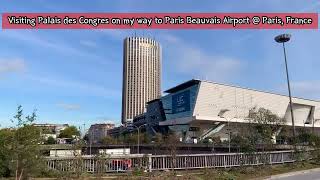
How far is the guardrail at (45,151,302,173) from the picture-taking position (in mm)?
17719

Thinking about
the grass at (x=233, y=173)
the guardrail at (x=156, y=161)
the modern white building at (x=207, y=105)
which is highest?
the modern white building at (x=207, y=105)

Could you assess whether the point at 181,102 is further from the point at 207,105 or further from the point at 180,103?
the point at 207,105

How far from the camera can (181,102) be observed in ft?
483

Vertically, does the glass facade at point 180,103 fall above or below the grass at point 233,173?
above

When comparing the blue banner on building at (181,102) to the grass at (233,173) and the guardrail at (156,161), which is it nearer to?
the grass at (233,173)

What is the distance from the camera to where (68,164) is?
1669 cm

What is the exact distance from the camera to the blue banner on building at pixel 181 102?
472 ft

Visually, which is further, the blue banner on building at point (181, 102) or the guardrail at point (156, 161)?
the blue banner on building at point (181, 102)

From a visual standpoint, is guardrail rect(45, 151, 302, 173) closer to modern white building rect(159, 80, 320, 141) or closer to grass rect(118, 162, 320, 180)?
grass rect(118, 162, 320, 180)

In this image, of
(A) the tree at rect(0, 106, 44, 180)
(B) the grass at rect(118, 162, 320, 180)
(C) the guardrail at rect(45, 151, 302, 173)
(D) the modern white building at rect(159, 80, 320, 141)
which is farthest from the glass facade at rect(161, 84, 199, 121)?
(A) the tree at rect(0, 106, 44, 180)

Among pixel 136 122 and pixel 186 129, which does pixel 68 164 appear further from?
pixel 136 122

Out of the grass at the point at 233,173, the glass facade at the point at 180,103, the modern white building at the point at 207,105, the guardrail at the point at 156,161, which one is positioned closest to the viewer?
the guardrail at the point at 156,161

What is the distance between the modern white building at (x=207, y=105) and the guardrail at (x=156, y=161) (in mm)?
108568

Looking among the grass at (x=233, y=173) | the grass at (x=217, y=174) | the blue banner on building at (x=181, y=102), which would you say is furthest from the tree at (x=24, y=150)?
the blue banner on building at (x=181, y=102)
